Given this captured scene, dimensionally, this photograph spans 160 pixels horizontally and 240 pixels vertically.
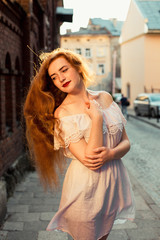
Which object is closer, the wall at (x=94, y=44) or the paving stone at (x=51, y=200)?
the paving stone at (x=51, y=200)

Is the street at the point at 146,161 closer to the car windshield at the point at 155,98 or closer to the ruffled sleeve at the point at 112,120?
the ruffled sleeve at the point at 112,120

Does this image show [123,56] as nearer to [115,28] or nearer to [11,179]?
[115,28]

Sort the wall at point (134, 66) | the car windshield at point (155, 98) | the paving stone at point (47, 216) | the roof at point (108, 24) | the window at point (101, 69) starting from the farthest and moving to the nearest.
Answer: the roof at point (108, 24) < the window at point (101, 69) < the wall at point (134, 66) < the car windshield at point (155, 98) < the paving stone at point (47, 216)

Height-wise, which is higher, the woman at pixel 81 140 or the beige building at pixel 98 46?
the beige building at pixel 98 46

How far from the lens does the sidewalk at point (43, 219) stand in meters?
4.64

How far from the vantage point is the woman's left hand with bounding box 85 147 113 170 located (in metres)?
2.64

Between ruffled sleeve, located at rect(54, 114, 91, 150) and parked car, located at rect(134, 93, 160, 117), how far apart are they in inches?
792

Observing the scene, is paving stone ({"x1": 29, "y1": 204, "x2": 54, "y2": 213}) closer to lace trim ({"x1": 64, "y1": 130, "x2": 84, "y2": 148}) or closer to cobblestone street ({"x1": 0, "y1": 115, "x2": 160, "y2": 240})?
cobblestone street ({"x1": 0, "y1": 115, "x2": 160, "y2": 240})

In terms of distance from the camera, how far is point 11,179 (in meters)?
7.01

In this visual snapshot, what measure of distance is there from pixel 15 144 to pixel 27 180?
0.85 m

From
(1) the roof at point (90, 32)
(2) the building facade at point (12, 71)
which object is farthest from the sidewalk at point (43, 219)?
(1) the roof at point (90, 32)

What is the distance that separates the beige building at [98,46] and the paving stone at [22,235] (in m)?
51.0

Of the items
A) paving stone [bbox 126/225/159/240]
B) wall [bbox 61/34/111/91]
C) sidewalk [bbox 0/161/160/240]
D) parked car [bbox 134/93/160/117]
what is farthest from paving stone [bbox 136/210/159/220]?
wall [bbox 61/34/111/91]

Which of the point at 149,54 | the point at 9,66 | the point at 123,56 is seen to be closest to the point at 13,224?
the point at 9,66
